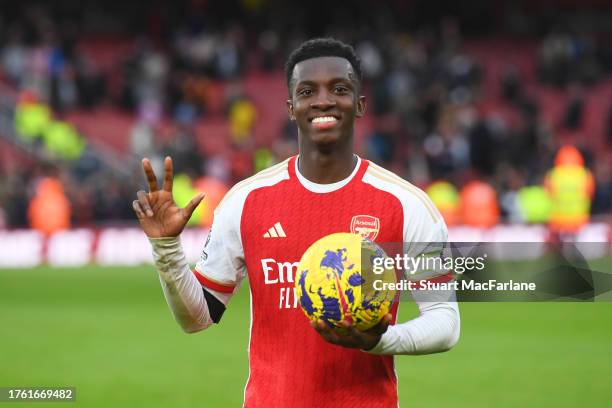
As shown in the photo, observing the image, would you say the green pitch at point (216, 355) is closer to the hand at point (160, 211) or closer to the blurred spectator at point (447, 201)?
the hand at point (160, 211)

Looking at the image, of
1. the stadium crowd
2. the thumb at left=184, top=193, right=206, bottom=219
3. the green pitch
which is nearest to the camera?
the thumb at left=184, top=193, right=206, bottom=219

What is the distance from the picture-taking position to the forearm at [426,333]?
4.41 metres

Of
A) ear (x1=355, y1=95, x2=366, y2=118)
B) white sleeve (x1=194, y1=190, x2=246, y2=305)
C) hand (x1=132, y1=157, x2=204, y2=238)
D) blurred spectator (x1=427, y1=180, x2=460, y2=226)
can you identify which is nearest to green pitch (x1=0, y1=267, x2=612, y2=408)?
white sleeve (x1=194, y1=190, x2=246, y2=305)

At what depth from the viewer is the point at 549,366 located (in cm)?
1165

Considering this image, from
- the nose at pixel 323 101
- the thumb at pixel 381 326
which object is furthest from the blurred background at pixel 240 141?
the thumb at pixel 381 326

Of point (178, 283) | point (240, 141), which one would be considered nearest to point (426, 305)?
point (178, 283)

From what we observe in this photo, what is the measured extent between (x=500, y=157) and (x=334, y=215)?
21913 millimetres

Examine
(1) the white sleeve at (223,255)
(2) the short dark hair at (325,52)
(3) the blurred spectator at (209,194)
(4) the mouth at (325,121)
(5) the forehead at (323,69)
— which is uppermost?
(3) the blurred spectator at (209,194)

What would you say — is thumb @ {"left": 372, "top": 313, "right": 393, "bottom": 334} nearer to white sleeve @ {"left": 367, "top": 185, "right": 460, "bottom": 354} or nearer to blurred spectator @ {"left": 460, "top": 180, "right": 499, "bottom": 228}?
white sleeve @ {"left": 367, "top": 185, "right": 460, "bottom": 354}

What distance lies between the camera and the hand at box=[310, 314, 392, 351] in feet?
13.8

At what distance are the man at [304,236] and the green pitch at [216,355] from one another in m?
5.05

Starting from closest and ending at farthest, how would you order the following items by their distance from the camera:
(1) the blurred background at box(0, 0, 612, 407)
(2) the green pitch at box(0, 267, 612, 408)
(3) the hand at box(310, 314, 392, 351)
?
(3) the hand at box(310, 314, 392, 351) < (2) the green pitch at box(0, 267, 612, 408) < (1) the blurred background at box(0, 0, 612, 407)

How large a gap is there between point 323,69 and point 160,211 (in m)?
0.89

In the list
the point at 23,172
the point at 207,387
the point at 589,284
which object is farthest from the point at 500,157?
the point at 589,284
